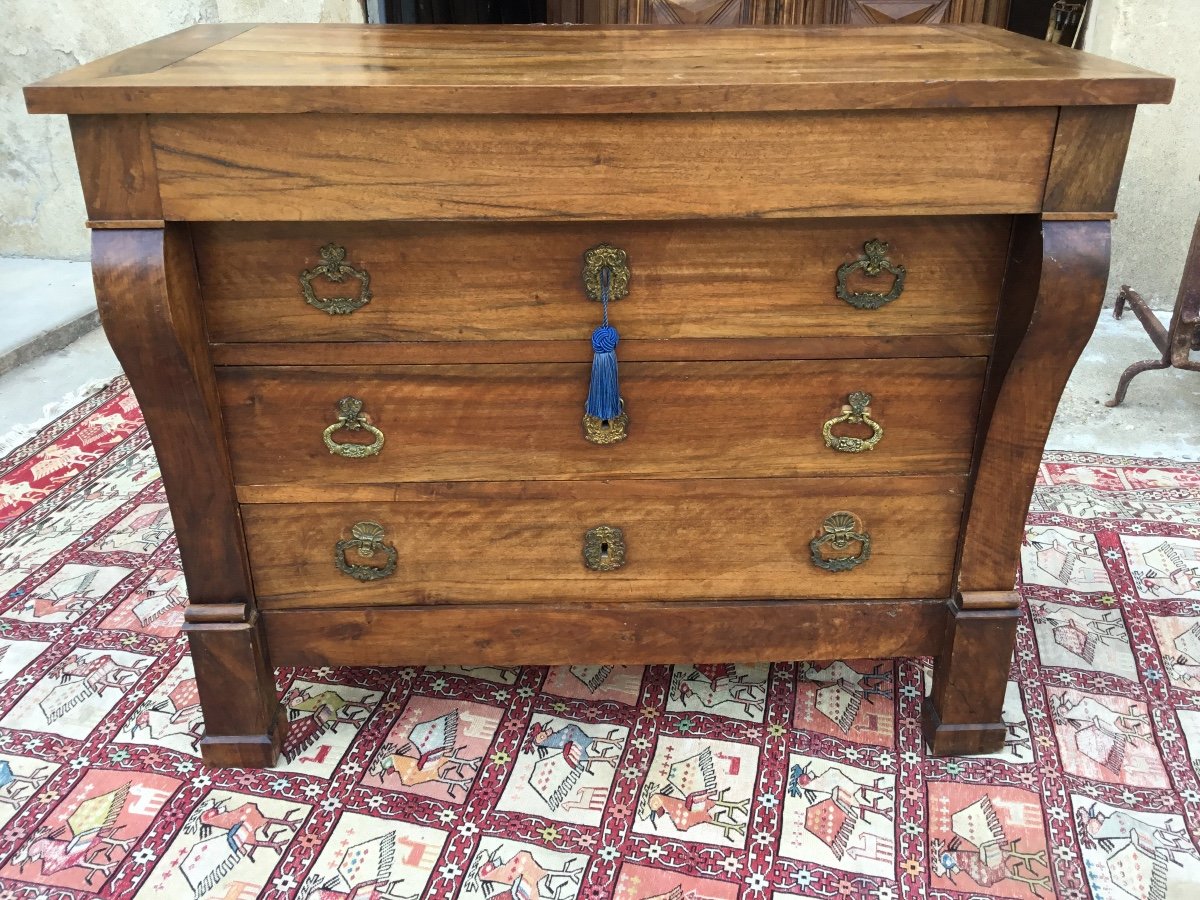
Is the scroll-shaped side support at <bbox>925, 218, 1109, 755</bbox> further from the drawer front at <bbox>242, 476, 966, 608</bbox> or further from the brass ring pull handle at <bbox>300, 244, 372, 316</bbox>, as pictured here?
the brass ring pull handle at <bbox>300, 244, 372, 316</bbox>

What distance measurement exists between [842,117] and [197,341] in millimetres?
883

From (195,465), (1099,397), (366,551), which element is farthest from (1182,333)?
(195,465)

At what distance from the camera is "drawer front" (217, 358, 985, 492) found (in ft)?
4.35

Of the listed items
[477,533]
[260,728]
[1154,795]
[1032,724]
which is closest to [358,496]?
[477,533]

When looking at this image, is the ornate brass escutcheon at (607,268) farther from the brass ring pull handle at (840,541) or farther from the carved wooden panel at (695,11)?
the carved wooden panel at (695,11)

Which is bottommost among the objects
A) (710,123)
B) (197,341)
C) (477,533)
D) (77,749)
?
(77,749)

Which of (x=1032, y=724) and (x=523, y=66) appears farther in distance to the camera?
(x=1032, y=724)

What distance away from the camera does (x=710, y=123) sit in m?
1.15

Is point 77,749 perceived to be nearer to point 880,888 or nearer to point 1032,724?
point 880,888

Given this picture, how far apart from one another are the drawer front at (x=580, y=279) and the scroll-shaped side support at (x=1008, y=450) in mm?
67

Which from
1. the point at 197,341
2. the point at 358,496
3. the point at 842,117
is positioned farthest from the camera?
the point at 358,496

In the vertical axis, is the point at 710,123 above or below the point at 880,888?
above

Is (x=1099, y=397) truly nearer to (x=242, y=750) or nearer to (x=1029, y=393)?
(x=1029, y=393)

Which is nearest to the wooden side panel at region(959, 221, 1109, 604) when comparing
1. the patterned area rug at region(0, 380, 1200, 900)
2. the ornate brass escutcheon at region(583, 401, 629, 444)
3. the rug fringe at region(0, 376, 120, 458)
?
the patterned area rug at region(0, 380, 1200, 900)
